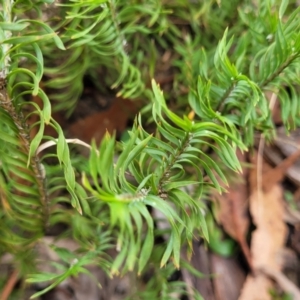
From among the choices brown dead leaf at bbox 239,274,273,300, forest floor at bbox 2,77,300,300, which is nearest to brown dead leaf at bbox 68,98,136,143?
forest floor at bbox 2,77,300,300

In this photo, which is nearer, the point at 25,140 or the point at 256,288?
the point at 25,140

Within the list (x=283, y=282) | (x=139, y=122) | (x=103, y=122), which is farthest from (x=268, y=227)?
(x=139, y=122)

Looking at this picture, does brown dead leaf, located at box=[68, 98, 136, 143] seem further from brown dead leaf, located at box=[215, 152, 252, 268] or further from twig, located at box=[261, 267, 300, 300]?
twig, located at box=[261, 267, 300, 300]

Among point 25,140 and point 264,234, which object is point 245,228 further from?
point 25,140

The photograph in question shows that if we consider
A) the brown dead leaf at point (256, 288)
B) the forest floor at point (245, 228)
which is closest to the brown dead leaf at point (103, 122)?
the forest floor at point (245, 228)

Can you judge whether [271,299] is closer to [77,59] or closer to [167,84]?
[167,84]

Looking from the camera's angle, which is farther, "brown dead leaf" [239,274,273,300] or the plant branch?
"brown dead leaf" [239,274,273,300]

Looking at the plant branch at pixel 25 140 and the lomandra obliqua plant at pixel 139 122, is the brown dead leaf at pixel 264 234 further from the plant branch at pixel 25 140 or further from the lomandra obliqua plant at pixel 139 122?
the plant branch at pixel 25 140

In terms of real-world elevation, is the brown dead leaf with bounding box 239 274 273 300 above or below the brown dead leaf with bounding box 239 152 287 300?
below

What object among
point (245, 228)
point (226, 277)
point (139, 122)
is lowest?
point (226, 277)
